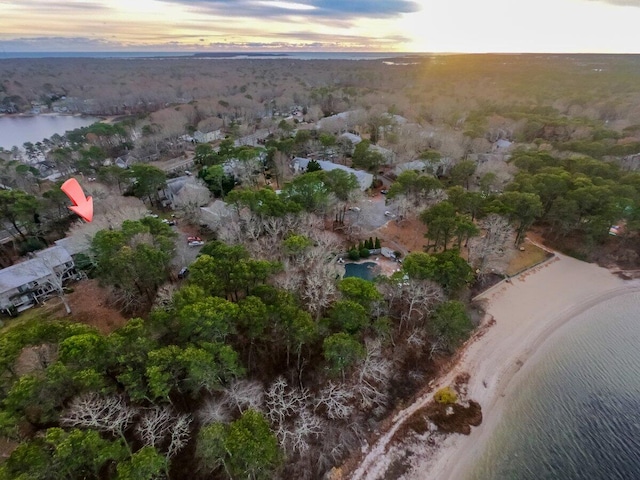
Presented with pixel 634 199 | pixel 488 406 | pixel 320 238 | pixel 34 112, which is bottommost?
pixel 34 112

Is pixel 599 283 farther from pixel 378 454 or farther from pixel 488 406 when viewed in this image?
pixel 378 454

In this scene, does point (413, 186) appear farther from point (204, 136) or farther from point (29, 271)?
point (204, 136)

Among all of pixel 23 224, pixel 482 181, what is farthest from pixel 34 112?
pixel 482 181

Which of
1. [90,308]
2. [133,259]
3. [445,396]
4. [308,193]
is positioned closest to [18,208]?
[90,308]

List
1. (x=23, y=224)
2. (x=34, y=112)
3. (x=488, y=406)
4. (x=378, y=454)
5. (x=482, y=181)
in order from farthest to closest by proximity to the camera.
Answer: (x=34, y=112) → (x=482, y=181) → (x=23, y=224) → (x=488, y=406) → (x=378, y=454)

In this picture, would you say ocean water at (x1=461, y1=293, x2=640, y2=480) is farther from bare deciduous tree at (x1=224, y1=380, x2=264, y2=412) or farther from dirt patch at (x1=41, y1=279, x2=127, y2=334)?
dirt patch at (x1=41, y1=279, x2=127, y2=334)

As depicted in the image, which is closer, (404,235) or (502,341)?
(502,341)

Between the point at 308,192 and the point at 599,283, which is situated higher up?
the point at 308,192
